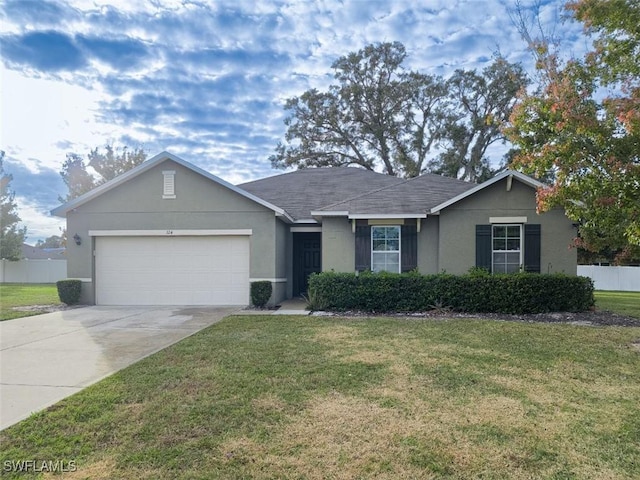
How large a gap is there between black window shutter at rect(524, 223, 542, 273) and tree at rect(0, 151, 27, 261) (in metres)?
30.9

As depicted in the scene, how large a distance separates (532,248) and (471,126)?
18798 mm

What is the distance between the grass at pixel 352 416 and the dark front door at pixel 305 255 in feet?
26.9

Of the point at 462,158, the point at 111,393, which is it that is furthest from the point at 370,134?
the point at 111,393

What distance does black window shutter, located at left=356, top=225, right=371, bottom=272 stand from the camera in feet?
42.7

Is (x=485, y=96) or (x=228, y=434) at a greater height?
(x=485, y=96)

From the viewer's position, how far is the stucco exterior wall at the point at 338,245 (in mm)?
13156

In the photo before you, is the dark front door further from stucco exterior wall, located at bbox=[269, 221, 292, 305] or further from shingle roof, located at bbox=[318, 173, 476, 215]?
shingle roof, located at bbox=[318, 173, 476, 215]

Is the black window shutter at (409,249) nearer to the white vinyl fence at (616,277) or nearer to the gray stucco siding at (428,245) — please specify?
the gray stucco siding at (428,245)

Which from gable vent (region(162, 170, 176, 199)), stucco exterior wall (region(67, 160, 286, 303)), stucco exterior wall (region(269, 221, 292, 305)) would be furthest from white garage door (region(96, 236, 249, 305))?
gable vent (region(162, 170, 176, 199))

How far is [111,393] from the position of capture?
15.9ft

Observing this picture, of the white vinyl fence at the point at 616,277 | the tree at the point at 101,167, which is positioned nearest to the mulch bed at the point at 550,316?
the white vinyl fence at the point at 616,277

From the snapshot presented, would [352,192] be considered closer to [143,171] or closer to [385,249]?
[385,249]

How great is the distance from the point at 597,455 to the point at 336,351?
399 cm

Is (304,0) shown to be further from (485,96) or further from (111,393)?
(485,96)
